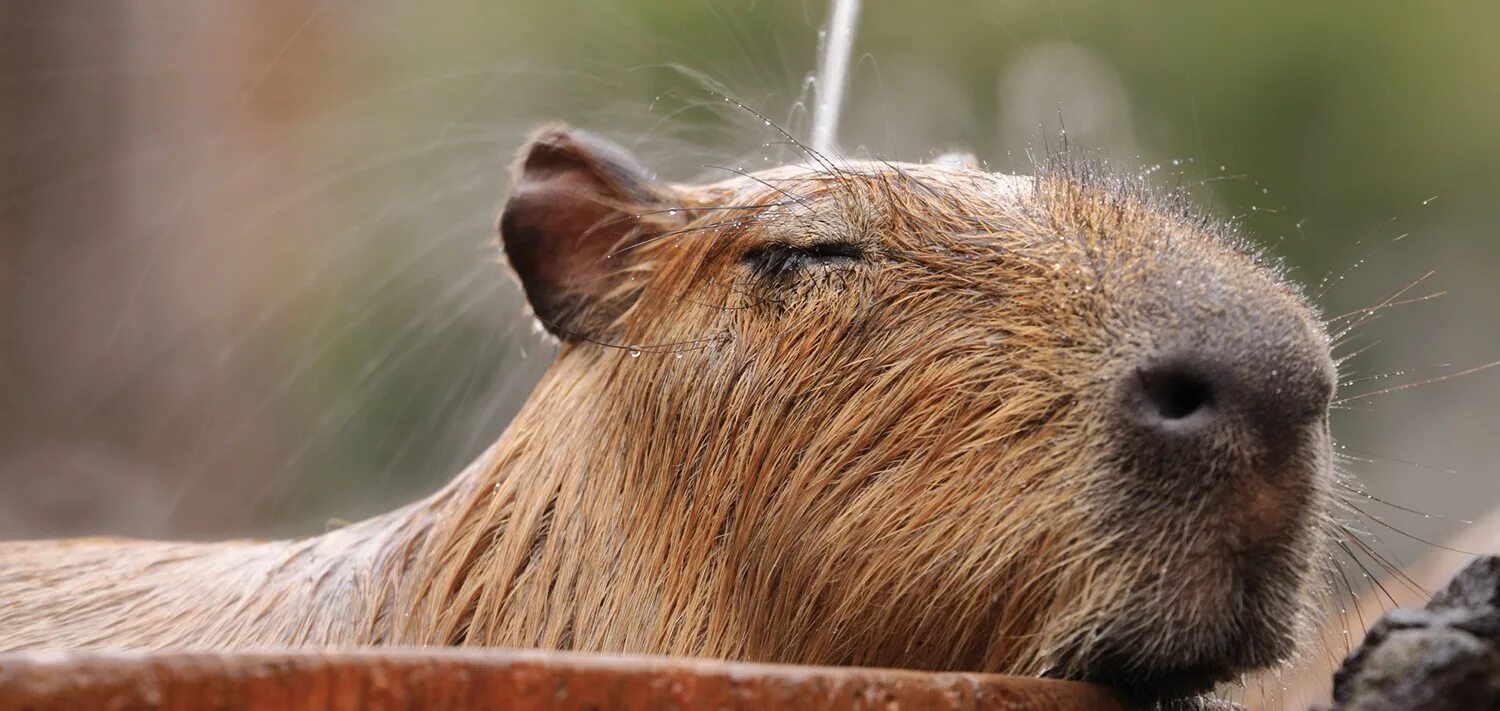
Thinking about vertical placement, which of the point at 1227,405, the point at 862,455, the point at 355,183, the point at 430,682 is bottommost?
the point at 430,682

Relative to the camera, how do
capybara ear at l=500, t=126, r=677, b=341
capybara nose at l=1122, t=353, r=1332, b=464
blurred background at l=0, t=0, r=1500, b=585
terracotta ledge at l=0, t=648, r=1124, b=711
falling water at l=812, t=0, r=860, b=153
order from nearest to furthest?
terracotta ledge at l=0, t=648, r=1124, b=711
capybara nose at l=1122, t=353, r=1332, b=464
capybara ear at l=500, t=126, r=677, b=341
falling water at l=812, t=0, r=860, b=153
blurred background at l=0, t=0, r=1500, b=585

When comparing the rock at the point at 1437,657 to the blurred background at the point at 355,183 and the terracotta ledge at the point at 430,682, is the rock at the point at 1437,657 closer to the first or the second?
the terracotta ledge at the point at 430,682

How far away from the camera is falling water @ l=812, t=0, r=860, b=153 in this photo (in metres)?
3.43

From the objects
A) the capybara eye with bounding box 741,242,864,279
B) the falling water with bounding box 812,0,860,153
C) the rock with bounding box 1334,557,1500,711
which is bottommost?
the rock with bounding box 1334,557,1500,711

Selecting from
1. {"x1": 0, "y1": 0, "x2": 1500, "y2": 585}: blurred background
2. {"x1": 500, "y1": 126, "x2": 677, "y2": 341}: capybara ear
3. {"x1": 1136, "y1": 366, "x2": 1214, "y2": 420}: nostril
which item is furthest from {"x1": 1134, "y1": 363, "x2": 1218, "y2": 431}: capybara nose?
{"x1": 0, "y1": 0, "x2": 1500, "y2": 585}: blurred background

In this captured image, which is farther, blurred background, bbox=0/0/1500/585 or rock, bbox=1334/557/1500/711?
blurred background, bbox=0/0/1500/585

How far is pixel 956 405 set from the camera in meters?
2.01

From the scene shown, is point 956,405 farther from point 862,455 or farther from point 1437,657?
point 1437,657

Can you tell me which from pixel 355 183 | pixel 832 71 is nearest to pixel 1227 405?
pixel 832 71

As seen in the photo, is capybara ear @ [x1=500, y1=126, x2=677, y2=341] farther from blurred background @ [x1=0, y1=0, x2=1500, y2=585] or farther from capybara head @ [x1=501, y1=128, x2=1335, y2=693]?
blurred background @ [x1=0, y1=0, x2=1500, y2=585]

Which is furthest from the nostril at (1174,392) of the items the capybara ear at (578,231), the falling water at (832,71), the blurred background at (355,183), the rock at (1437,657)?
the blurred background at (355,183)

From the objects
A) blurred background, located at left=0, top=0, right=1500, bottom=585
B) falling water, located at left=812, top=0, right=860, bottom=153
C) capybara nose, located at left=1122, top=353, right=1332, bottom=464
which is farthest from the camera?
blurred background, located at left=0, top=0, right=1500, bottom=585

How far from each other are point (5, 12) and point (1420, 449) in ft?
26.7

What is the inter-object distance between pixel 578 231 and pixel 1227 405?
1.51 m
